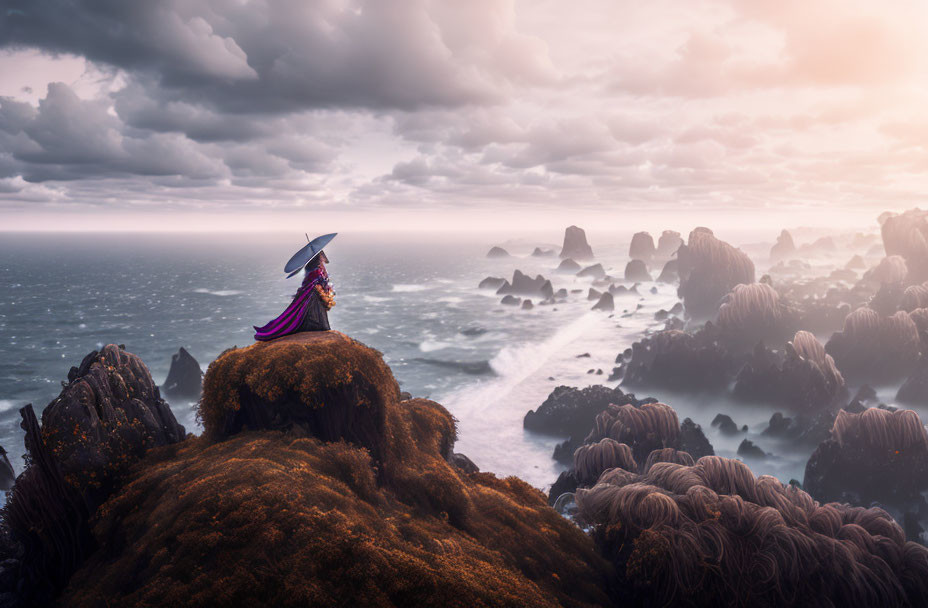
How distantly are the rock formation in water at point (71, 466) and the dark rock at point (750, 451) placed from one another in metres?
38.0

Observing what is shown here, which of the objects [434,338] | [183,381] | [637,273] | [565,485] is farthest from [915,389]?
[637,273]

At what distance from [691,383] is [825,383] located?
1092 centimetres

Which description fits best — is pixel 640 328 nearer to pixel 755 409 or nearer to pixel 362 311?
pixel 755 409

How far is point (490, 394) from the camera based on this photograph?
52.8m

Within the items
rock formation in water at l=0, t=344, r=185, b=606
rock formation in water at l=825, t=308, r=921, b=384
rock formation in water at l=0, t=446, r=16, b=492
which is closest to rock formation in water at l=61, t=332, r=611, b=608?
rock formation in water at l=0, t=344, r=185, b=606

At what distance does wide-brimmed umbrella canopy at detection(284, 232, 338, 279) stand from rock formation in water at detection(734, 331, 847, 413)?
142ft

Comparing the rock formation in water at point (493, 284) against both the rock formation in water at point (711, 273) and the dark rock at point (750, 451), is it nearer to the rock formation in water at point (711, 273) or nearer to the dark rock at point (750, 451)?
the rock formation in water at point (711, 273)

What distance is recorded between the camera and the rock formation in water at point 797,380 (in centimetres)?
3819

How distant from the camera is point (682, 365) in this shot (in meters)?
46.2

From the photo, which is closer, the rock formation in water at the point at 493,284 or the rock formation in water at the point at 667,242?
the rock formation in water at the point at 493,284

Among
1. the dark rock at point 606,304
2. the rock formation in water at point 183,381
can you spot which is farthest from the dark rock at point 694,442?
the dark rock at point 606,304

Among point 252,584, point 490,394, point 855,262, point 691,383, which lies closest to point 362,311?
A: point 490,394

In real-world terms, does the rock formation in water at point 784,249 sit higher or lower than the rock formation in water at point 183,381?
higher

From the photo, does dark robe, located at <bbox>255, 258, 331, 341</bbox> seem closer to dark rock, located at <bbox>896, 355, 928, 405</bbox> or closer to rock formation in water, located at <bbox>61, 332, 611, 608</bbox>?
rock formation in water, located at <bbox>61, 332, 611, 608</bbox>
